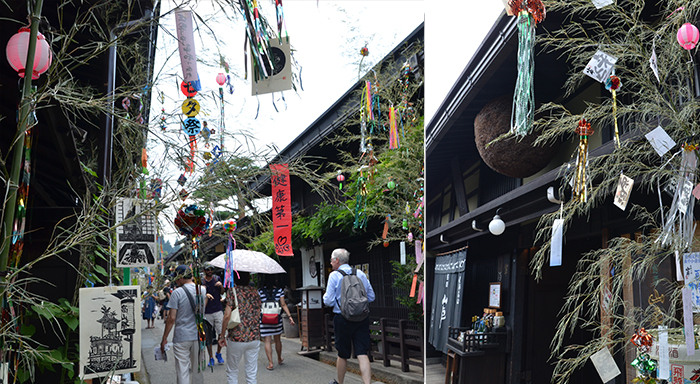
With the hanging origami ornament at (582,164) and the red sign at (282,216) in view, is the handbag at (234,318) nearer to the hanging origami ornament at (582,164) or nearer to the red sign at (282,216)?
the red sign at (282,216)

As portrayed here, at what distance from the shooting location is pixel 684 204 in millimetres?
2043

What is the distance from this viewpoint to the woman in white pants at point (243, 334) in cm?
404

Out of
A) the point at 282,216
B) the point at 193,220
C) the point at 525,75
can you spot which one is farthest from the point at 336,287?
the point at 525,75

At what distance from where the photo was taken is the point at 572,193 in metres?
2.54

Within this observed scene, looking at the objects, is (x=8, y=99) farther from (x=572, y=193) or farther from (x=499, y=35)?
(x=572, y=193)

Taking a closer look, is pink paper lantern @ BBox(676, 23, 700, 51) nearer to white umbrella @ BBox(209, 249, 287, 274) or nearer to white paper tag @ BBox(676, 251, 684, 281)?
white paper tag @ BBox(676, 251, 684, 281)

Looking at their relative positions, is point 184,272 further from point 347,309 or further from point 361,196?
point 361,196

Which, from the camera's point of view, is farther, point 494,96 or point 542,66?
point 494,96

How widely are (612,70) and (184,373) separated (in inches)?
141

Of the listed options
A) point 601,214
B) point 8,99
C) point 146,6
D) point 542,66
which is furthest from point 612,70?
point 8,99

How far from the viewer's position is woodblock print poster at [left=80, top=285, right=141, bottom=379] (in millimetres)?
2084

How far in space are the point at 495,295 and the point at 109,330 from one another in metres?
2.26

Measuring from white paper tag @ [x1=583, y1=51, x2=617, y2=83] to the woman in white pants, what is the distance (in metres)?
3.02

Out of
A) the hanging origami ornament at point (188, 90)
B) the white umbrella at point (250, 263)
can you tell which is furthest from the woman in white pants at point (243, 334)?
the hanging origami ornament at point (188, 90)
